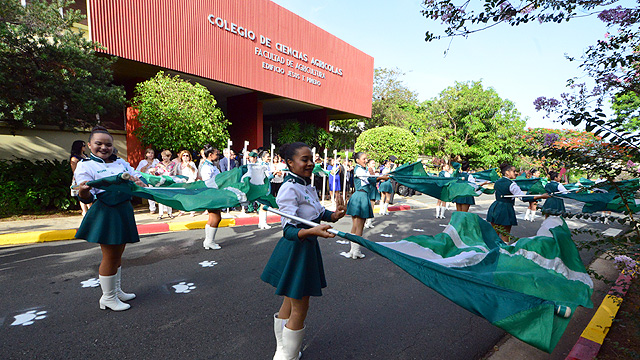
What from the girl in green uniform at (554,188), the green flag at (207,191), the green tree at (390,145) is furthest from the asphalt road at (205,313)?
the green tree at (390,145)

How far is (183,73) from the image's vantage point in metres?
11.2

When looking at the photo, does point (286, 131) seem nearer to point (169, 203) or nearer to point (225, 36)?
point (225, 36)

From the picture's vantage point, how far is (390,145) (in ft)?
55.6

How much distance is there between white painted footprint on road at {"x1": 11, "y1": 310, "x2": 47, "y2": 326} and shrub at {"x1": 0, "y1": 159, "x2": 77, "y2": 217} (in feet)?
18.0

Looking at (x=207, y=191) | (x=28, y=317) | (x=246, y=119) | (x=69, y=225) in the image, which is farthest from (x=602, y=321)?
(x=246, y=119)

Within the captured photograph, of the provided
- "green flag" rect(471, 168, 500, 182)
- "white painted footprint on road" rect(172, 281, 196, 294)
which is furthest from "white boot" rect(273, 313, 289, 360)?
"green flag" rect(471, 168, 500, 182)

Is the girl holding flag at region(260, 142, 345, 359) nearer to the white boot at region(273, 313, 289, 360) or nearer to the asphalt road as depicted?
the white boot at region(273, 313, 289, 360)

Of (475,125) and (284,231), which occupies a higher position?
(475,125)

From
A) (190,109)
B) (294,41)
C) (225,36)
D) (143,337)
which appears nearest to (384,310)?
(143,337)

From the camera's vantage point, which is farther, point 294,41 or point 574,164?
point 294,41

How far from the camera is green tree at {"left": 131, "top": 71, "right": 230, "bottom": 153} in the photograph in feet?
29.9

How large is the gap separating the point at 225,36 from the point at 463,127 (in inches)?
867

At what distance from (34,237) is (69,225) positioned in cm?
97

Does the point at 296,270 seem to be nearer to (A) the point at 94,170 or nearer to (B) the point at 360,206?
(A) the point at 94,170
